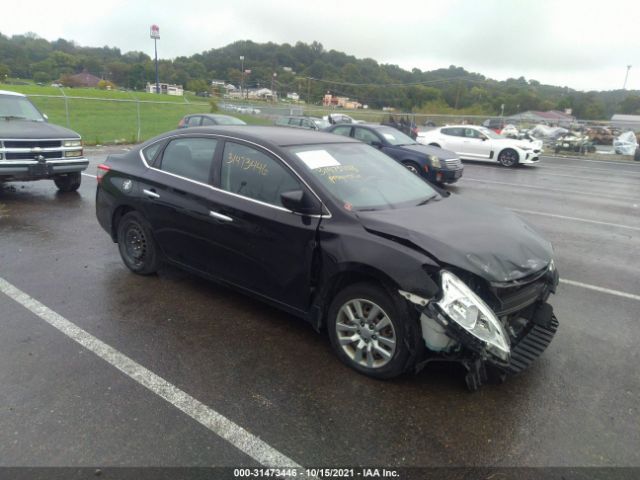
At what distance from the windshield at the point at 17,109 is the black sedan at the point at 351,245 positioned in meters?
5.77

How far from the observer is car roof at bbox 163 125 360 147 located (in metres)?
4.05

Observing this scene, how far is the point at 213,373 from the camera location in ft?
10.9

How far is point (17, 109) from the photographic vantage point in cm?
912

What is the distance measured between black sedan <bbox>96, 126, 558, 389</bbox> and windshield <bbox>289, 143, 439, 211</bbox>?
15 millimetres

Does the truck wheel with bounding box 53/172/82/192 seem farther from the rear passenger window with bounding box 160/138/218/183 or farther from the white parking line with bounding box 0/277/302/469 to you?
the white parking line with bounding box 0/277/302/469

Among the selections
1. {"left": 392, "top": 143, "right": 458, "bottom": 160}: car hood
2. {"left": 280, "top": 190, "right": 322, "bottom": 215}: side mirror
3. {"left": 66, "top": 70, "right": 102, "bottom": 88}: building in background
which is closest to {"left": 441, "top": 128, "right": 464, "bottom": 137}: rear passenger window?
{"left": 392, "top": 143, "right": 458, "bottom": 160}: car hood

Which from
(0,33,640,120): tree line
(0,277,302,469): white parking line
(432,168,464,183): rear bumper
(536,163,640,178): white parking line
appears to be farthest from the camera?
(0,33,640,120): tree line

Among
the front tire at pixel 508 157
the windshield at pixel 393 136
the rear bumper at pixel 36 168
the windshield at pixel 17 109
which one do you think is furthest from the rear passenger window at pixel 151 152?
the front tire at pixel 508 157

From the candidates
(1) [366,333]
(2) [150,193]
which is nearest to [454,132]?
(2) [150,193]

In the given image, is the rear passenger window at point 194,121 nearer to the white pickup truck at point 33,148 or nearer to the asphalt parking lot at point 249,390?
the white pickup truck at point 33,148

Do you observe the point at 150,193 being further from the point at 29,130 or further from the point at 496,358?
the point at 29,130

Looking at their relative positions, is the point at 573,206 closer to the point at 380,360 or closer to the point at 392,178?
the point at 392,178

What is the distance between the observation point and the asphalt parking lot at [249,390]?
262 cm

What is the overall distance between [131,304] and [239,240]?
1280 millimetres
